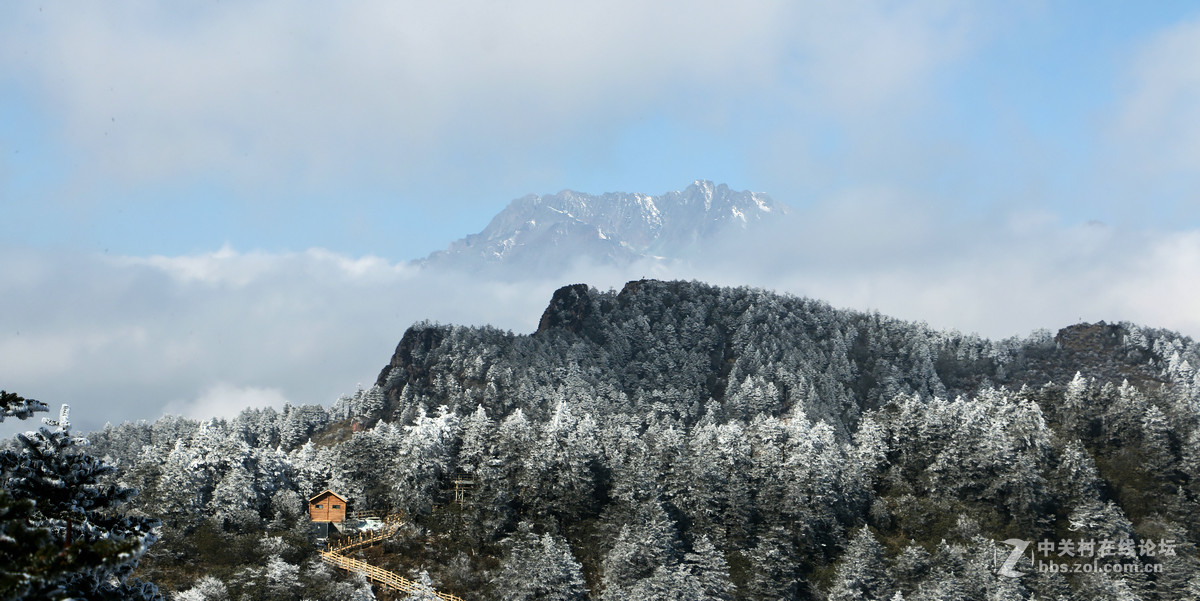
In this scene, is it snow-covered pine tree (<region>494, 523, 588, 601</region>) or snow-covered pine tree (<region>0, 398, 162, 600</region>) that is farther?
snow-covered pine tree (<region>494, 523, 588, 601</region>)

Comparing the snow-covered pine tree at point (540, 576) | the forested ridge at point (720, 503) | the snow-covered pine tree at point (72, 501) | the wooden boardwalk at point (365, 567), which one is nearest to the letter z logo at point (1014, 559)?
the forested ridge at point (720, 503)

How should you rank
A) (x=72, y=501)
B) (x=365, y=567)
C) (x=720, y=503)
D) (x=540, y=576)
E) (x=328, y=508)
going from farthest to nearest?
(x=720, y=503)
(x=328, y=508)
(x=365, y=567)
(x=540, y=576)
(x=72, y=501)

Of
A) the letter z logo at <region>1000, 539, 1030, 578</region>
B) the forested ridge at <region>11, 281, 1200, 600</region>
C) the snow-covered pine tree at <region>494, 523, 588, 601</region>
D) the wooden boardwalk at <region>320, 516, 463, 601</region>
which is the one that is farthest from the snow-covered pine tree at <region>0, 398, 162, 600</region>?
the letter z logo at <region>1000, 539, 1030, 578</region>

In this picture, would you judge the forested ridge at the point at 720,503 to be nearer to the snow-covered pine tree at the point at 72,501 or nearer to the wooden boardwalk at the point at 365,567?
the wooden boardwalk at the point at 365,567

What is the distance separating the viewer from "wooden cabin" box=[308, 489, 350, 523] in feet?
289

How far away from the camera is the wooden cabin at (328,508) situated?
289 ft

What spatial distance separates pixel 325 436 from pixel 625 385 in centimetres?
5709

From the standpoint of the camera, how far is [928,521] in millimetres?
89812

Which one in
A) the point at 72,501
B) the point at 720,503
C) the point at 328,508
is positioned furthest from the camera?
the point at 720,503

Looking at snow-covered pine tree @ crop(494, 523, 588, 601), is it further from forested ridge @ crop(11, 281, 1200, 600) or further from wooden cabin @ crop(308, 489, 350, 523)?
wooden cabin @ crop(308, 489, 350, 523)

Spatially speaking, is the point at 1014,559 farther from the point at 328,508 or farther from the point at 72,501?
the point at 72,501

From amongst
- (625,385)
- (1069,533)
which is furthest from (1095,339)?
(1069,533)

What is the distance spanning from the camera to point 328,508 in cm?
8844

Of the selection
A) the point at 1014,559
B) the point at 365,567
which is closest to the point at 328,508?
the point at 365,567
